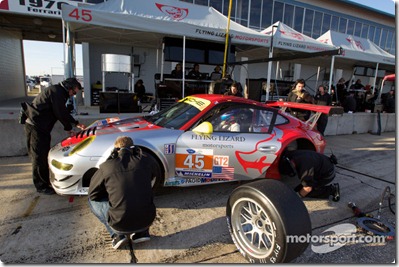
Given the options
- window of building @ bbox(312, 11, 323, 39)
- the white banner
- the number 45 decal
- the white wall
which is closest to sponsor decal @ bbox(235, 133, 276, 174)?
the number 45 decal

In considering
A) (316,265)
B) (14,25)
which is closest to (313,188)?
(316,265)

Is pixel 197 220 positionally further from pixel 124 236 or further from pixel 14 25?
pixel 14 25

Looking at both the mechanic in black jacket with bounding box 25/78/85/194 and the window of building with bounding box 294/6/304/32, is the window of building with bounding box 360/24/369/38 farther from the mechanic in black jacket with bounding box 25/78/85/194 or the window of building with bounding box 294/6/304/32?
the mechanic in black jacket with bounding box 25/78/85/194

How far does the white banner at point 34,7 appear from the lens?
9102 millimetres

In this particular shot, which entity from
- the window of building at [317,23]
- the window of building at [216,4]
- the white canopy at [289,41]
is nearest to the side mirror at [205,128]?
the white canopy at [289,41]

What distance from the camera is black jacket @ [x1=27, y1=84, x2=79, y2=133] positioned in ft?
11.0

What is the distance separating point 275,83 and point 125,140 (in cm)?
926

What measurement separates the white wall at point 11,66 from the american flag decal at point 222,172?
45.6 ft

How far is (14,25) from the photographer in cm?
1152

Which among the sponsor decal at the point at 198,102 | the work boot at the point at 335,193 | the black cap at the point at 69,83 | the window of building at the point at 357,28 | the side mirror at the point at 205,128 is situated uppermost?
the window of building at the point at 357,28

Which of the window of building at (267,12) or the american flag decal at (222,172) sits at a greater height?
the window of building at (267,12)

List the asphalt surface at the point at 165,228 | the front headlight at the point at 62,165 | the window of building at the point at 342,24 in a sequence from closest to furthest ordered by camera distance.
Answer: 1. the asphalt surface at the point at 165,228
2. the front headlight at the point at 62,165
3. the window of building at the point at 342,24

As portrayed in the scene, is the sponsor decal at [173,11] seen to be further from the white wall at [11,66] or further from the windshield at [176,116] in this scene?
the white wall at [11,66]

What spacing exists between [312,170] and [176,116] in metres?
1.90
